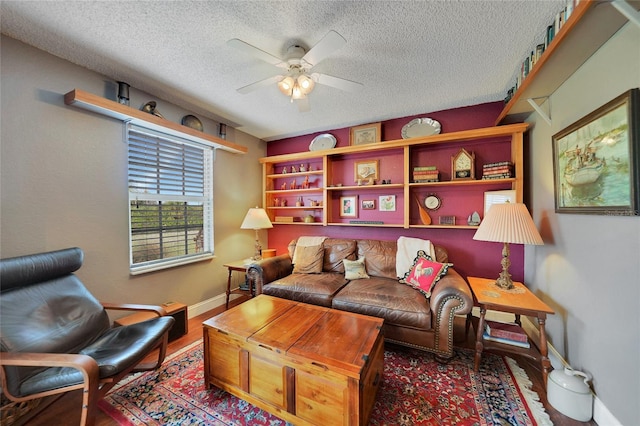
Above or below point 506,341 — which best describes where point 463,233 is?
above

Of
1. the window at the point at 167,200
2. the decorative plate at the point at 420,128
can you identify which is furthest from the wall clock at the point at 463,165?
the window at the point at 167,200

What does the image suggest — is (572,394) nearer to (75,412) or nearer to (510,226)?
(510,226)

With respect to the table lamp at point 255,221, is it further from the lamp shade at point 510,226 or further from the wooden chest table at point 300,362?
the lamp shade at point 510,226

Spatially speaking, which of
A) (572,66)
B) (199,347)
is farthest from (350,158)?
(199,347)

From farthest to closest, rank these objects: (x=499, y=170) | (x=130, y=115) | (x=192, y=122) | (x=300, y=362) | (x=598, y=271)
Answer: (x=192, y=122)
(x=499, y=170)
(x=130, y=115)
(x=598, y=271)
(x=300, y=362)

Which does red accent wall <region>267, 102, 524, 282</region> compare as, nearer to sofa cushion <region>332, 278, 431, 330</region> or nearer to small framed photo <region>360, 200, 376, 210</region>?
small framed photo <region>360, 200, 376, 210</region>

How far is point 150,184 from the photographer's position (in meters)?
2.48

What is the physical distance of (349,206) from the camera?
136 inches

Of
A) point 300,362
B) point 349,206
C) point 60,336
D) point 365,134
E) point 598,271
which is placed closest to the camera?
point 300,362

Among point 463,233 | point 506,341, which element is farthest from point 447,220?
point 506,341

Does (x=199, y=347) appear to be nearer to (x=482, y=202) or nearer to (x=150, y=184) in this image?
(x=150, y=184)

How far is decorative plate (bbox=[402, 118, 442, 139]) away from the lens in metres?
2.88

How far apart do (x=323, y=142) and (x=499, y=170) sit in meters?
2.27

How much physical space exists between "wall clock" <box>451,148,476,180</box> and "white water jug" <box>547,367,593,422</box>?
1.88 meters
